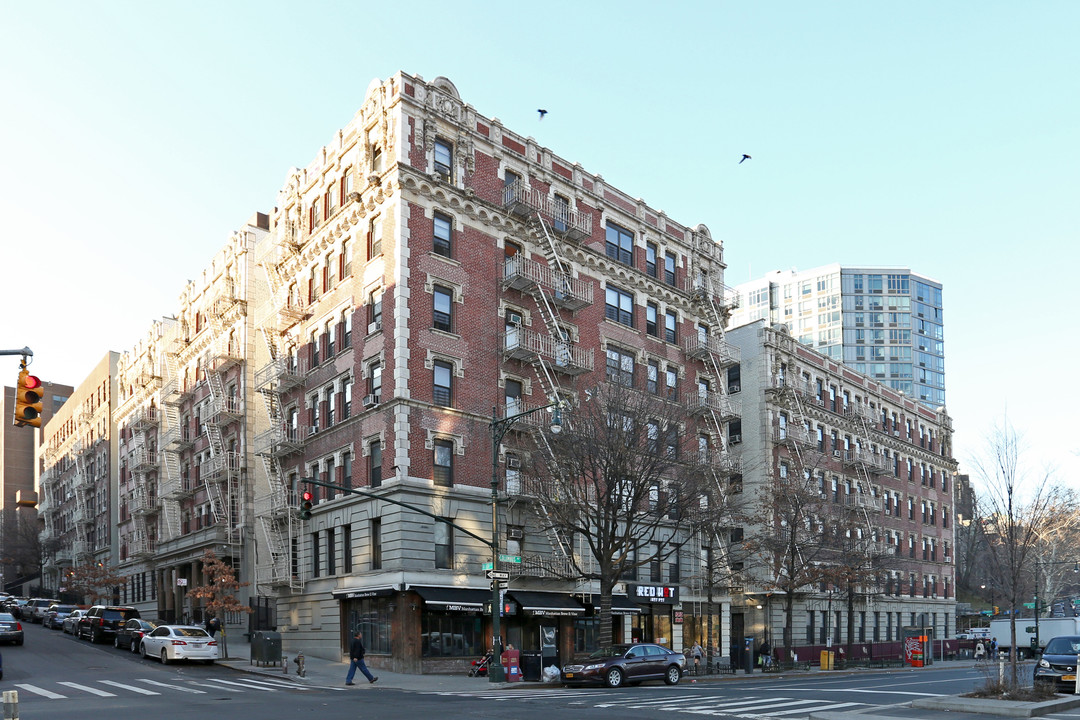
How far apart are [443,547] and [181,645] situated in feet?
35.2

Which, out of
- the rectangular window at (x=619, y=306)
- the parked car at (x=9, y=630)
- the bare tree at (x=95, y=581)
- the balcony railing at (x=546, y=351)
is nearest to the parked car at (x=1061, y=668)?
the balcony railing at (x=546, y=351)

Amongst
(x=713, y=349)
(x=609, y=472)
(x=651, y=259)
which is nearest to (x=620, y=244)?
(x=651, y=259)

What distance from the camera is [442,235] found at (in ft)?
137

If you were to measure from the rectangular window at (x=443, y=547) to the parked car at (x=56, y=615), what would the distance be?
101 feet

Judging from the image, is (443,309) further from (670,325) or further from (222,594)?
(670,325)

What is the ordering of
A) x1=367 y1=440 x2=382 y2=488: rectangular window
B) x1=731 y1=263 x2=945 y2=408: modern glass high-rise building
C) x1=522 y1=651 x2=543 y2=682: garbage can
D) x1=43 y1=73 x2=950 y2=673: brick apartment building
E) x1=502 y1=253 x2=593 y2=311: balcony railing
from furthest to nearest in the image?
1. x1=731 y1=263 x2=945 y2=408: modern glass high-rise building
2. x1=502 y1=253 x2=593 y2=311: balcony railing
3. x1=367 y1=440 x2=382 y2=488: rectangular window
4. x1=43 y1=73 x2=950 y2=673: brick apartment building
5. x1=522 y1=651 x2=543 y2=682: garbage can

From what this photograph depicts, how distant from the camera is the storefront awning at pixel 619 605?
43781 mm

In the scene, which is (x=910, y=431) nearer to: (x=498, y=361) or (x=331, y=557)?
(x=498, y=361)

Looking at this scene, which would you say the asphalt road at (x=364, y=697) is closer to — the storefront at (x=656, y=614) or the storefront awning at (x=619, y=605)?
the storefront awning at (x=619, y=605)

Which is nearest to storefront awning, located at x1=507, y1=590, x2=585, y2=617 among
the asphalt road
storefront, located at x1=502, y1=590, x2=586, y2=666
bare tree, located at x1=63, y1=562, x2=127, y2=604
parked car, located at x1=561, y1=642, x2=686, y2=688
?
storefront, located at x1=502, y1=590, x2=586, y2=666

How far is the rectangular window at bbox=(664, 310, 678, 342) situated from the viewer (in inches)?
2101

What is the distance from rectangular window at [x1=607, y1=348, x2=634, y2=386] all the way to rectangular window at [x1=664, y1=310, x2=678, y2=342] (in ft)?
13.3

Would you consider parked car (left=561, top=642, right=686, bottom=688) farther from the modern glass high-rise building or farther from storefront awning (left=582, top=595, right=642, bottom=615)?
the modern glass high-rise building

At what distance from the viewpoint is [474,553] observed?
3991 cm
